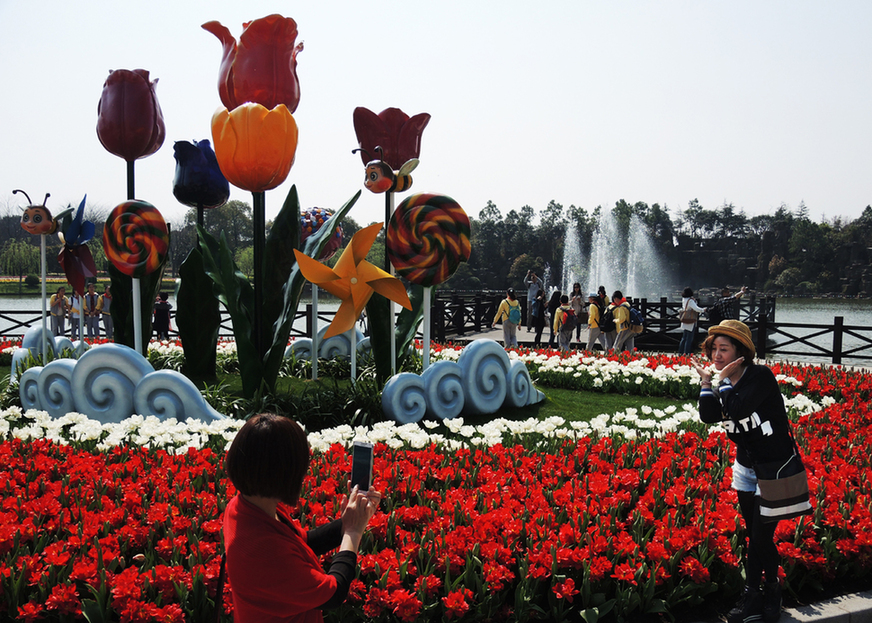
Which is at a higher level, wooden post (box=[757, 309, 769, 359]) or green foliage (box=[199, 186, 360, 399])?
green foliage (box=[199, 186, 360, 399])

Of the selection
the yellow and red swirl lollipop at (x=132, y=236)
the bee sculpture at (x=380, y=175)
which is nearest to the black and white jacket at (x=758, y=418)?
the bee sculpture at (x=380, y=175)

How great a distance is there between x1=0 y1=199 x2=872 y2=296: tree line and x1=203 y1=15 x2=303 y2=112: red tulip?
4331 centimetres

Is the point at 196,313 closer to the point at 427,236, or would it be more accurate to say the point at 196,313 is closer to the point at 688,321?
the point at 427,236

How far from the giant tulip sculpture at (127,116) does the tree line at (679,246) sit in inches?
1646

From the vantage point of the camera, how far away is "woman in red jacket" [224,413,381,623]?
162 centimetres

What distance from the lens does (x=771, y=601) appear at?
9.86 feet

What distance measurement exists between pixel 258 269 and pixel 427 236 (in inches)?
68.3

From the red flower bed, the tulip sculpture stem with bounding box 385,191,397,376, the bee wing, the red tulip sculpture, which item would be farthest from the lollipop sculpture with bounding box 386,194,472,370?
the red flower bed

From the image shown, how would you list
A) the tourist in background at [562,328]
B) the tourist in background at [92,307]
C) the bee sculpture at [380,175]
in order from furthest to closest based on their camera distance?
1. the tourist in background at [92,307]
2. the tourist in background at [562,328]
3. the bee sculpture at [380,175]

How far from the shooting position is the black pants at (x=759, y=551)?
3.02 m

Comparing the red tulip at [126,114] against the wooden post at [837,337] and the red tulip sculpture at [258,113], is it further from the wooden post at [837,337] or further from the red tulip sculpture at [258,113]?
the wooden post at [837,337]

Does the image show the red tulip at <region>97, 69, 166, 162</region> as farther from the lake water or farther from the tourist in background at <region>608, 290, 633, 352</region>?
the lake water

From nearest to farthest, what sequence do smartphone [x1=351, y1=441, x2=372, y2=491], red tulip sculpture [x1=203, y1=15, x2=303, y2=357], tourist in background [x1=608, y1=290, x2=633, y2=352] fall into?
smartphone [x1=351, y1=441, x2=372, y2=491]
red tulip sculpture [x1=203, y1=15, x2=303, y2=357]
tourist in background [x1=608, y1=290, x2=633, y2=352]

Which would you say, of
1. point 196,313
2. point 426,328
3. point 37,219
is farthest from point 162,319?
point 426,328
